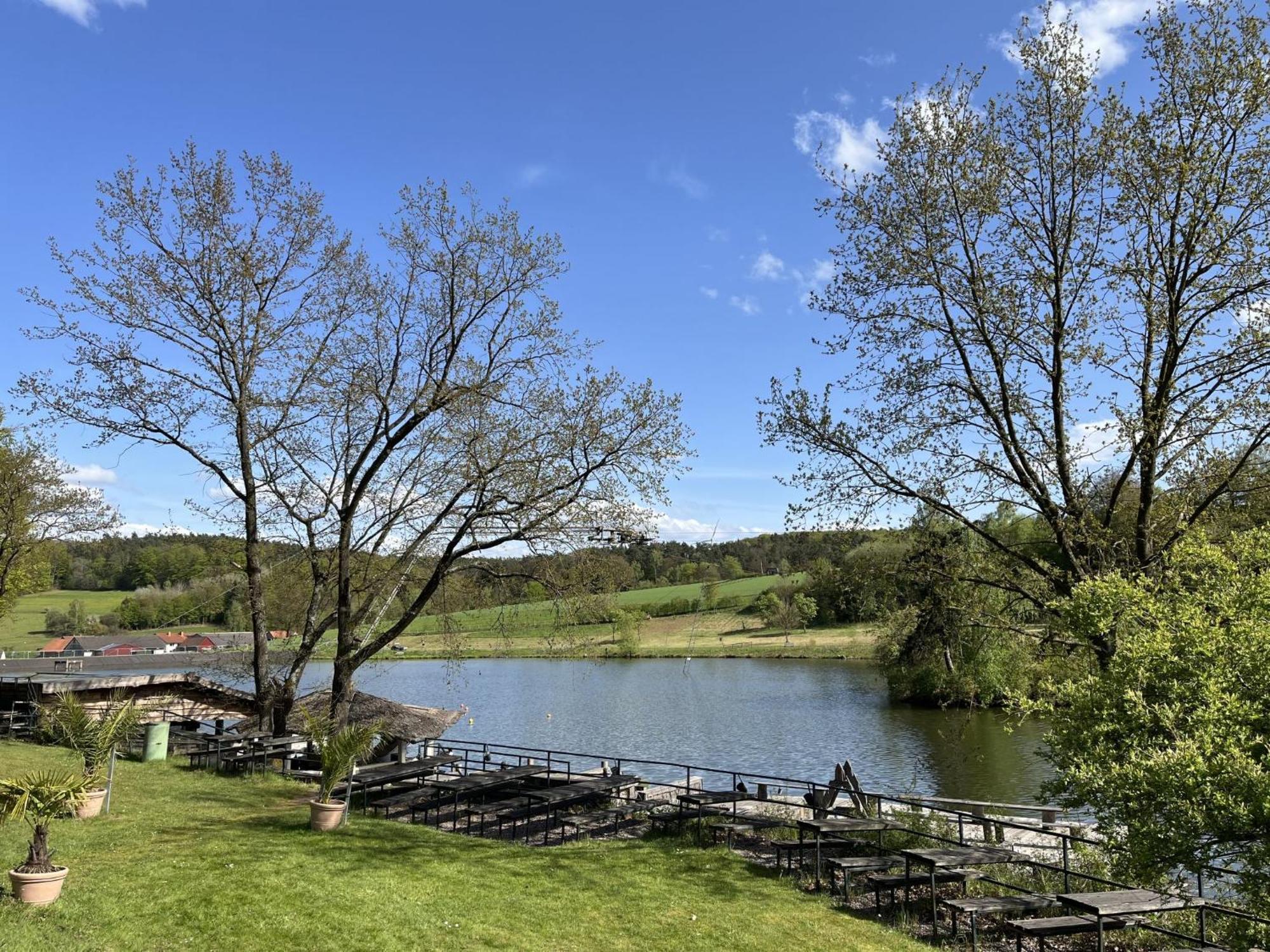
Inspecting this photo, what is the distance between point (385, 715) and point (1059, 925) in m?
17.5

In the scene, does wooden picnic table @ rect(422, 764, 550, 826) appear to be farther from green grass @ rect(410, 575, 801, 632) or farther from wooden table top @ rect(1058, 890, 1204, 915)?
wooden table top @ rect(1058, 890, 1204, 915)

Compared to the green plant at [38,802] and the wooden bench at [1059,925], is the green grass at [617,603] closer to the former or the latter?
the green plant at [38,802]

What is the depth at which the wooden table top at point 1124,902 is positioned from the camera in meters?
8.41

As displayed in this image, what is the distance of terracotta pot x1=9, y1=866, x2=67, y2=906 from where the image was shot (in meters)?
7.81

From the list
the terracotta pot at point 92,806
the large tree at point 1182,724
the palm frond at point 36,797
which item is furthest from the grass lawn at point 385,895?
the large tree at point 1182,724

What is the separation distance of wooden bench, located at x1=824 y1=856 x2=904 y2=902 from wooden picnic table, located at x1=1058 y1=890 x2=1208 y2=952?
102 inches

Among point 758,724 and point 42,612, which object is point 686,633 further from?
point 42,612

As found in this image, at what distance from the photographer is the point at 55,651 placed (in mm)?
70375

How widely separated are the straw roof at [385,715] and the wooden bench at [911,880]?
14.2 m

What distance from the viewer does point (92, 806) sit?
12.7m

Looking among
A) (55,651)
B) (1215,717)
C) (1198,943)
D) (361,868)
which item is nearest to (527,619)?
(361,868)

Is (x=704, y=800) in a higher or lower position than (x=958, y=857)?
lower

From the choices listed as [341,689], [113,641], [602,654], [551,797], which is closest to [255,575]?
[341,689]

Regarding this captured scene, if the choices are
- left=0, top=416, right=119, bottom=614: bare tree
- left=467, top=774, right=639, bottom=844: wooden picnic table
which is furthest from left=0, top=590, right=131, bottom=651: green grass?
left=467, top=774, right=639, bottom=844: wooden picnic table
